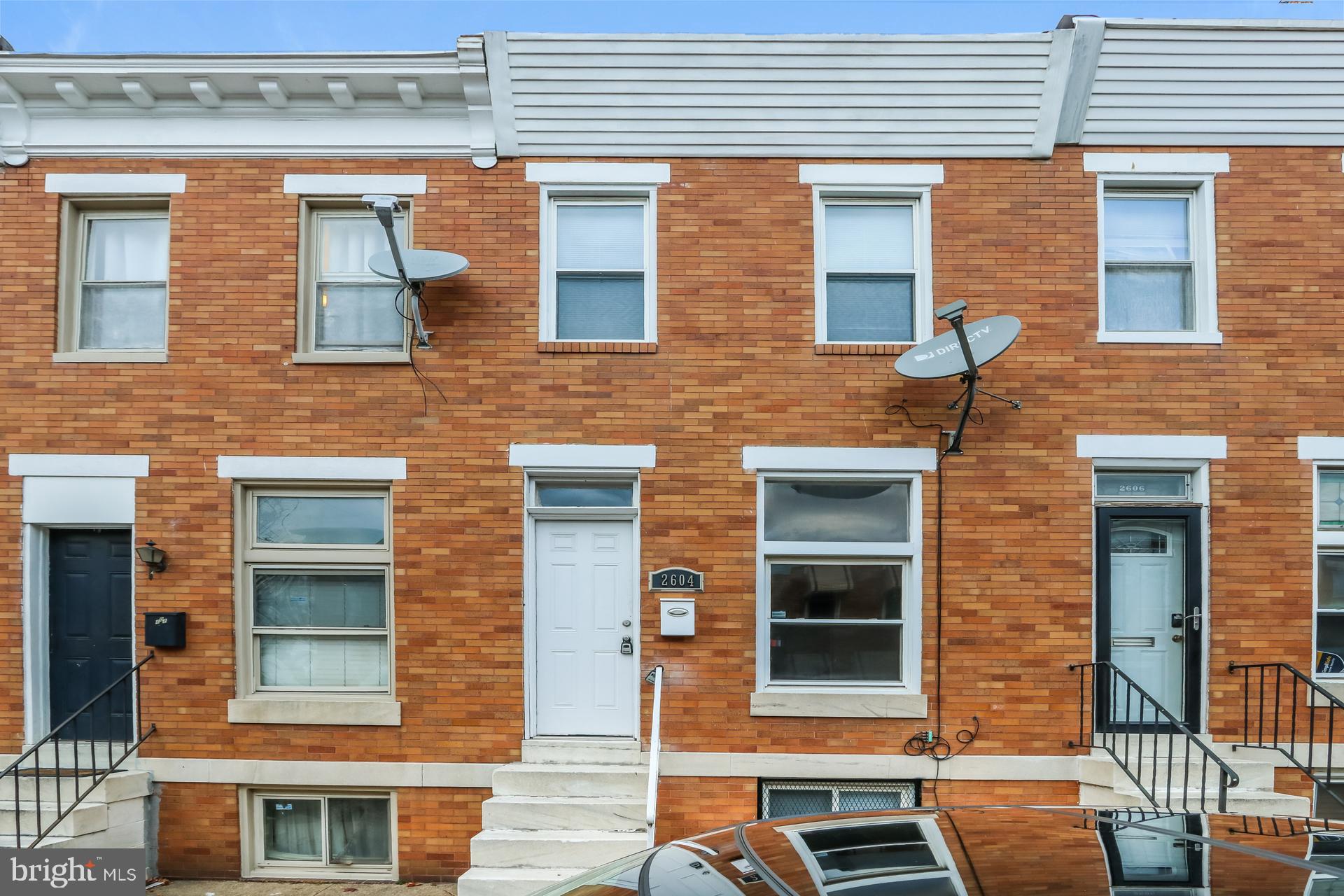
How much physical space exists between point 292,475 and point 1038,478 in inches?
236

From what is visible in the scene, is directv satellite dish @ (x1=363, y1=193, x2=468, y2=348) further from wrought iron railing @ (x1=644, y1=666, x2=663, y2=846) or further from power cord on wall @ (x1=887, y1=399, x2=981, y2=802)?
Answer: power cord on wall @ (x1=887, y1=399, x2=981, y2=802)

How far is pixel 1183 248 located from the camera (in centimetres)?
704

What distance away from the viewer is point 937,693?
664 centimetres

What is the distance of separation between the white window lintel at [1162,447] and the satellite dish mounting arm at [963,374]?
107cm

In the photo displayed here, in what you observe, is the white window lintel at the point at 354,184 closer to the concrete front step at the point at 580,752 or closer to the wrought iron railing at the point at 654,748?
the wrought iron railing at the point at 654,748

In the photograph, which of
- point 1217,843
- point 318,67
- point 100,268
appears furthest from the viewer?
point 100,268

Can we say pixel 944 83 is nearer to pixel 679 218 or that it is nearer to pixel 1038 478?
pixel 679 218

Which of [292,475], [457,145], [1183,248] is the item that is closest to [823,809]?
[292,475]

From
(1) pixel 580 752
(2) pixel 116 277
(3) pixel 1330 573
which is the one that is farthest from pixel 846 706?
(2) pixel 116 277

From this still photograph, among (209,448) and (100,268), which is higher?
(100,268)

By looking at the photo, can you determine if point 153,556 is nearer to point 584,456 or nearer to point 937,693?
point 584,456

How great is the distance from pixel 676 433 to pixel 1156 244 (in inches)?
172

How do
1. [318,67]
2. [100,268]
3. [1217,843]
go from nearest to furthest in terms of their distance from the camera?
[1217,843]
[318,67]
[100,268]

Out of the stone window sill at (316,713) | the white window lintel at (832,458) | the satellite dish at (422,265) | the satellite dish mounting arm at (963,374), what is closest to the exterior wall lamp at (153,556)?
the stone window sill at (316,713)
